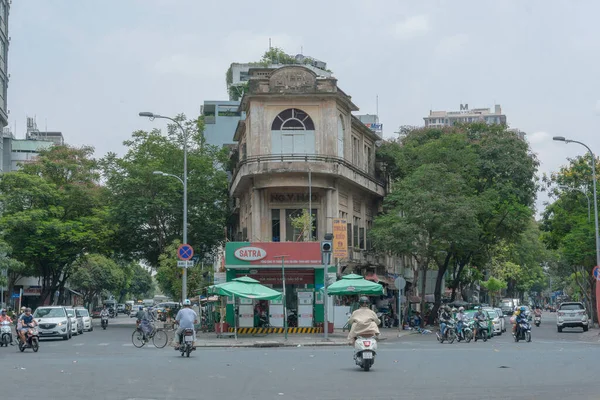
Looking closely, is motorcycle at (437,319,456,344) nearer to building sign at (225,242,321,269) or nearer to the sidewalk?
the sidewalk

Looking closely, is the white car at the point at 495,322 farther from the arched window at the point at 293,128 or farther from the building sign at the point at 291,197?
the arched window at the point at 293,128

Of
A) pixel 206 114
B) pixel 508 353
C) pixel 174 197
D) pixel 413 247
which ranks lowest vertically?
pixel 508 353

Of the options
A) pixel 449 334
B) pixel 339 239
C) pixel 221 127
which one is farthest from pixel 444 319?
pixel 221 127

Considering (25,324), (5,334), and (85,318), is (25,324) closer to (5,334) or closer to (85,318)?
(5,334)

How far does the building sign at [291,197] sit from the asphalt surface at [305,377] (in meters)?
23.2

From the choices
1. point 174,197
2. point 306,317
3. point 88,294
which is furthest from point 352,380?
point 88,294

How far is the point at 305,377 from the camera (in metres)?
17.5

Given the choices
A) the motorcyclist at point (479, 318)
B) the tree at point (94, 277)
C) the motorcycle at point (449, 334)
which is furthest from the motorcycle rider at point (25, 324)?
the tree at point (94, 277)

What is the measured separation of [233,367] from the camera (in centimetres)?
2027

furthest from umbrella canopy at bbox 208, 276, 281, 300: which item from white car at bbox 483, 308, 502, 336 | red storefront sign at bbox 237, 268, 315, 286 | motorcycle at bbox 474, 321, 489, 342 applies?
white car at bbox 483, 308, 502, 336

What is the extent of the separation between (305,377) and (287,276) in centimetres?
2547

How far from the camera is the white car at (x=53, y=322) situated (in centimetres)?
3947

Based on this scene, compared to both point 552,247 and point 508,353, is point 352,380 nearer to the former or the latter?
point 508,353

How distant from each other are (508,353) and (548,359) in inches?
122
